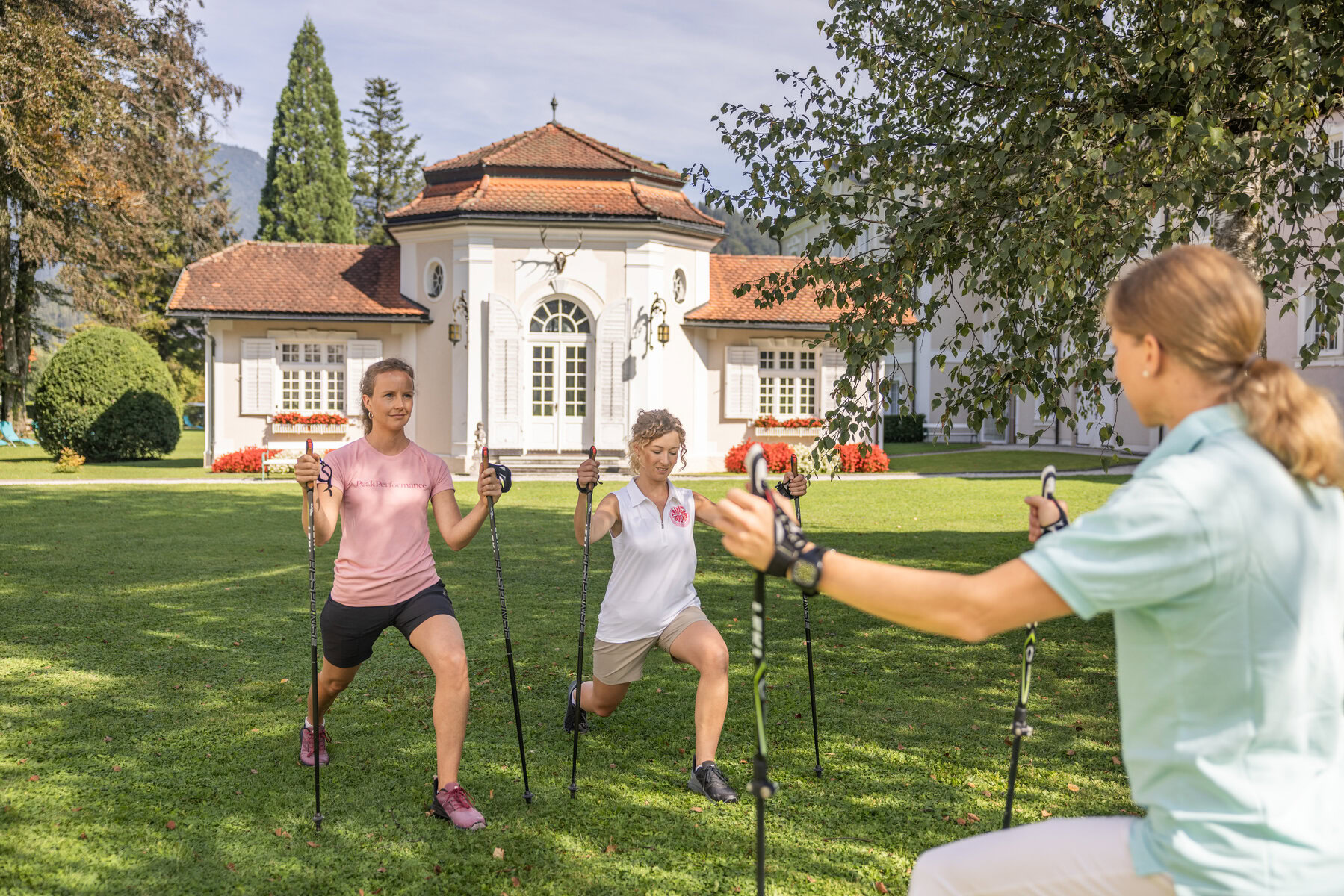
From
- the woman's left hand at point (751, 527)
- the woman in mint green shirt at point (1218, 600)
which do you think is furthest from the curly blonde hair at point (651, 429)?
the woman in mint green shirt at point (1218, 600)

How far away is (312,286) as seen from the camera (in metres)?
23.1

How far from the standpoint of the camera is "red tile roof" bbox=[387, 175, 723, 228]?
21.5m

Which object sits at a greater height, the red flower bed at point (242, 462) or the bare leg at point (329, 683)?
the red flower bed at point (242, 462)

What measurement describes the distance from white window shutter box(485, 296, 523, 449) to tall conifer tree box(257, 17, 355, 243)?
2259 centimetres

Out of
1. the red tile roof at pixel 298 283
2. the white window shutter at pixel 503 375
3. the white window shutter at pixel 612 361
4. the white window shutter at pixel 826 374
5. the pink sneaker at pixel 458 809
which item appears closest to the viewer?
the pink sneaker at pixel 458 809

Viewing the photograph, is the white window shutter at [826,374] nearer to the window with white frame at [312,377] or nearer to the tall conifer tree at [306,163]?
the window with white frame at [312,377]

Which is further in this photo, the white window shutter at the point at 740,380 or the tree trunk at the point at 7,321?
the tree trunk at the point at 7,321

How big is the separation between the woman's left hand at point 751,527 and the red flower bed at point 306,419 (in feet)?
71.9

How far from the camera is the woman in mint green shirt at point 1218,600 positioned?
1671 millimetres

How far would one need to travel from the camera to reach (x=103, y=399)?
78.0 ft

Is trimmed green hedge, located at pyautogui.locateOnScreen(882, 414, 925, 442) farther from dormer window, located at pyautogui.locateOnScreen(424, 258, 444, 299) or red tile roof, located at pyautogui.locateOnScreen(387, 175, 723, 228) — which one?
dormer window, located at pyautogui.locateOnScreen(424, 258, 444, 299)

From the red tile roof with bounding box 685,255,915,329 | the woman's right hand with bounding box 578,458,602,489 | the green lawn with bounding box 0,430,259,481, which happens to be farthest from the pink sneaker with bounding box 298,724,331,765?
the red tile roof with bounding box 685,255,915,329

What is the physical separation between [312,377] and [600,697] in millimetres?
19848

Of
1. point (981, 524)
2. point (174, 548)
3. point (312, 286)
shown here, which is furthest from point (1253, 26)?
point (312, 286)
